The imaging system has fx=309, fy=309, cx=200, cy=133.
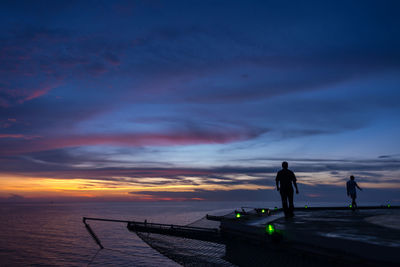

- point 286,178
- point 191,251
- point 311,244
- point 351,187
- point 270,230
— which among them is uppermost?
point 286,178

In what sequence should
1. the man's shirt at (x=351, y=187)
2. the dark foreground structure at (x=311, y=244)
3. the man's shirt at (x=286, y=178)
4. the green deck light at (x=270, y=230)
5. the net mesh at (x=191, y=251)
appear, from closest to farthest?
the dark foreground structure at (x=311, y=244), the green deck light at (x=270, y=230), the man's shirt at (x=286, y=178), the net mesh at (x=191, y=251), the man's shirt at (x=351, y=187)

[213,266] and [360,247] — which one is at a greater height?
[360,247]

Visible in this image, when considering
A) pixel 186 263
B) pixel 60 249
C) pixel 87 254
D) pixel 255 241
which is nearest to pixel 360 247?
pixel 255 241

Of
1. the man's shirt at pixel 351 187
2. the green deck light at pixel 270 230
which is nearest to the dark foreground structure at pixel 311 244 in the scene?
the green deck light at pixel 270 230

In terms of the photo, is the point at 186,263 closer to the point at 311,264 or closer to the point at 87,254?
the point at 311,264

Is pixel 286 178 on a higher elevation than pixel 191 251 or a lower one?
higher

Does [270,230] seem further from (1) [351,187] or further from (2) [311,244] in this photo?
(1) [351,187]

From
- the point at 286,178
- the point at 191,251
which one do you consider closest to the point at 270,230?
the point at 286,178

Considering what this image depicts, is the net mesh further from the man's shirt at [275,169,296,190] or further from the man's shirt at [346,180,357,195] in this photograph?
the man's shirt at [346,180,357,195]

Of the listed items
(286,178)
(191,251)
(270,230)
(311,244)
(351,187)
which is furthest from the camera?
(191,251)

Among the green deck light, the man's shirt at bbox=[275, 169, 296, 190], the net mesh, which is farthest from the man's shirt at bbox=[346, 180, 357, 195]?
the green deck light

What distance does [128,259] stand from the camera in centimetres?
3616

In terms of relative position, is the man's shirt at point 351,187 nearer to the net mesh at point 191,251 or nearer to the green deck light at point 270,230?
the net mesh at point 191,251

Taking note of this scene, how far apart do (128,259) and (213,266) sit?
22.1m
